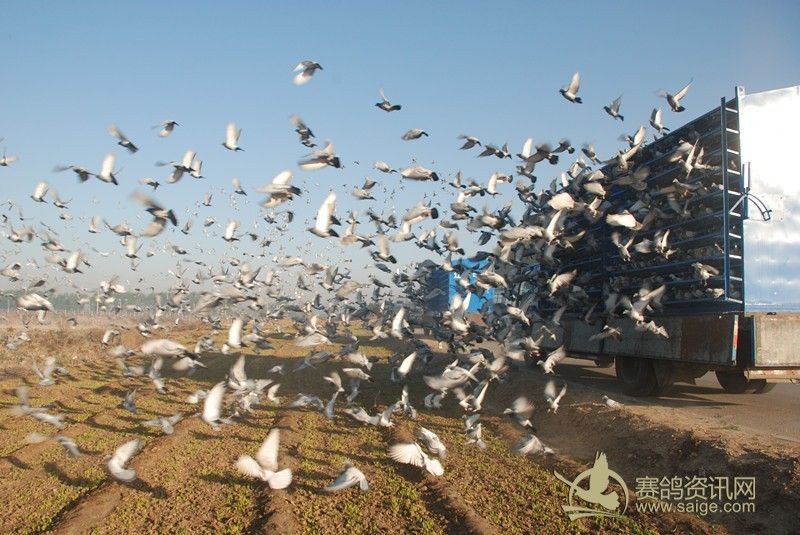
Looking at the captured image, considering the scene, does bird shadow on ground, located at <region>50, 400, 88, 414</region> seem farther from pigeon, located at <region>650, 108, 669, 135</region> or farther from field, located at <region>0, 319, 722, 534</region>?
pigeon, located at <region>650, 108, 669, 135</region>

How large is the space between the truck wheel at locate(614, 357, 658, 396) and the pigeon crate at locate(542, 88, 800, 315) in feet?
5.81

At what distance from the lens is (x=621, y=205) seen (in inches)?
584

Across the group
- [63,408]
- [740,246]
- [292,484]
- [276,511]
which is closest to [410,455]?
[292,484]

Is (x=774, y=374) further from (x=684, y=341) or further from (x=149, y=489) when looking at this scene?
(x=149, y=489)

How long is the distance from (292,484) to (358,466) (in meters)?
1.38

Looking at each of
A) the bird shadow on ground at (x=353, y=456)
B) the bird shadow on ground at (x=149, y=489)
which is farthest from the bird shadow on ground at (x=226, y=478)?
the bird shadow on ground at (x=353, y=456)

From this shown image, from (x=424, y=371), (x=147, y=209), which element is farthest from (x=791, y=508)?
(x=424, y=371)

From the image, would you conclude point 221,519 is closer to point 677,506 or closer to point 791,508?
point 677,506

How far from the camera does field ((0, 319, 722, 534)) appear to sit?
7656mm

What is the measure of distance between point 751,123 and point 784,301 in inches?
139

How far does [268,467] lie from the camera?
938cm

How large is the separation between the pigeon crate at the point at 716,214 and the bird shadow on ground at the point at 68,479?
1142cm

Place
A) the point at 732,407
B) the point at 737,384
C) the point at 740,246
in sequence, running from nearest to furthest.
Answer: the point at 740,246 < the point at 732,407 < the point at 737,384

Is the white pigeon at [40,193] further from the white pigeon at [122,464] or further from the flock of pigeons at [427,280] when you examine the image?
the white pigeon at [122,464]
